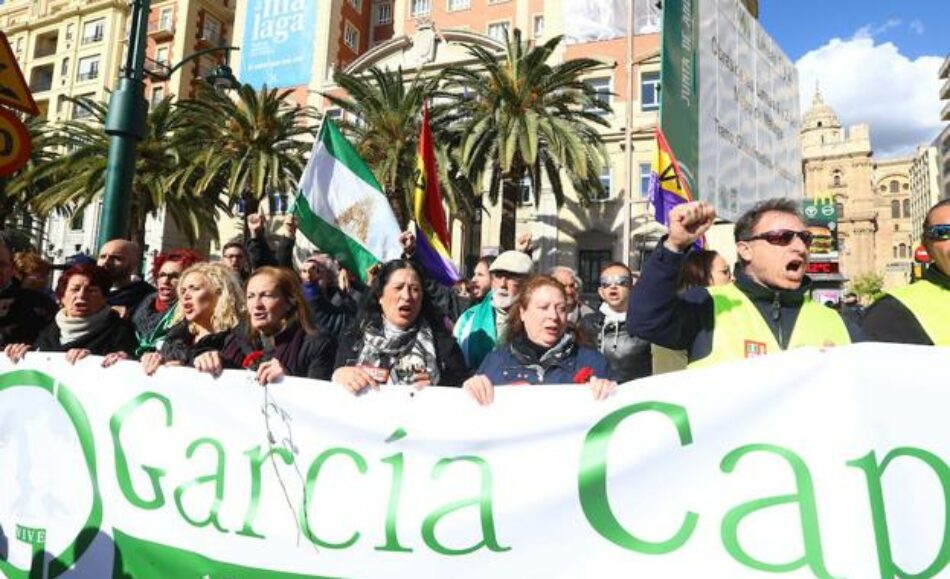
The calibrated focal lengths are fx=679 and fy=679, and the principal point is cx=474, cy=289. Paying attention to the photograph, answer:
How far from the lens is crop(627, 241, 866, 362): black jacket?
2.31 metres

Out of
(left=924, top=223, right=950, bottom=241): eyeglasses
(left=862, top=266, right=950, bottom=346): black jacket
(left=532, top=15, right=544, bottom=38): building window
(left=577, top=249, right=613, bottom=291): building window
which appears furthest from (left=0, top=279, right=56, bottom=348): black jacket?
(left=532, top=15, right=544, bottom=38): building window

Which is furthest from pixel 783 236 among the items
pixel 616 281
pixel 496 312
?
pixel 496 312

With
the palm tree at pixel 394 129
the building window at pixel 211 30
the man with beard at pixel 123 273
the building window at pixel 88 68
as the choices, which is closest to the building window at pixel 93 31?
the building window at pixel 88 68

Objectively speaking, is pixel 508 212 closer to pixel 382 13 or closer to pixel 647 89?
pixel 647 89

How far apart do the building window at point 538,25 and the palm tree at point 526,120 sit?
14645 mm

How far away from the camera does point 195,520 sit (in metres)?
2.67

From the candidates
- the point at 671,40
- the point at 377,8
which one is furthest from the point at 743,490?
the point at 377,8

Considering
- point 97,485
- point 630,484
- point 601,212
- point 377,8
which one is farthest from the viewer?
point 377,8

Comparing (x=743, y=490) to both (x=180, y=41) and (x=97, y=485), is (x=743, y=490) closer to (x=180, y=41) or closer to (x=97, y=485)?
(x=97, y=485)

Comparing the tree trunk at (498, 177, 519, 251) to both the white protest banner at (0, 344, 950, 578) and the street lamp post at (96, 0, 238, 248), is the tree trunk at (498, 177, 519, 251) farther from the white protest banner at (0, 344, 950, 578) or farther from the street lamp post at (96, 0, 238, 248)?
the white protest banner at (0, 344, 950, 578)

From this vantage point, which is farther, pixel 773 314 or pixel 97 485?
pixel 97 485

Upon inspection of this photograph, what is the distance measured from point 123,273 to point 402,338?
8.60 ft

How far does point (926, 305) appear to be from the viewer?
2.40 metres

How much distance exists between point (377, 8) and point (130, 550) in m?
43.6
